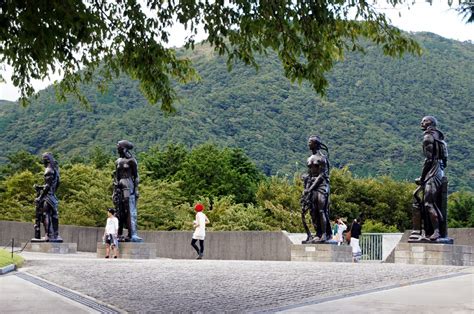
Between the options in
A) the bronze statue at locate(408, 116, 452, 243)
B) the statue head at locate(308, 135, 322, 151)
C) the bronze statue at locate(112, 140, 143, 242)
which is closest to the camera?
the bronze statue at locate(408, 116, 452, 243)

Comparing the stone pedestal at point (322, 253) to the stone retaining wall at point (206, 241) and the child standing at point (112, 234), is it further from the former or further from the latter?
the child standing at point (112, 234)

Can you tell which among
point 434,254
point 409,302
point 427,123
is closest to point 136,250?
point 434,254

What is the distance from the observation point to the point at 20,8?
10.3m

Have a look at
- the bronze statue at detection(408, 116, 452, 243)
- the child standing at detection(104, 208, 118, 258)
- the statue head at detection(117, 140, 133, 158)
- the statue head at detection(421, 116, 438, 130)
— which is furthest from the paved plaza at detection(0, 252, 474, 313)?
the statue head at detection(117, 140, 133, 158)

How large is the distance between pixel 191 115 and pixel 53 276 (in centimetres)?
9058

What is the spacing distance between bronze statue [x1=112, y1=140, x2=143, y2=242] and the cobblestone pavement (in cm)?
618

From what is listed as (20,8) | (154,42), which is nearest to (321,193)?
(154,42)

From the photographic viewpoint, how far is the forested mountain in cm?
9819

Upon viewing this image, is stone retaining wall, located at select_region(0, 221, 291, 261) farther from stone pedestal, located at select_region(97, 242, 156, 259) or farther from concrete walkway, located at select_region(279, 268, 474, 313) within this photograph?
concrete walkway, located at select_region(279, 268, 474, 313)

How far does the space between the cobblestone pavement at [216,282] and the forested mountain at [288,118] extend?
244ft

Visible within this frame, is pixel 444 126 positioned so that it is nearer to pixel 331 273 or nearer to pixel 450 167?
pixel 450 167

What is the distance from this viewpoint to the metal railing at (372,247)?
99.2 feet

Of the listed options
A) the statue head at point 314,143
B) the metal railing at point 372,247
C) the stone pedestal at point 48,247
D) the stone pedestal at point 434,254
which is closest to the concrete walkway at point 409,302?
the stone pedestal at point 434,254

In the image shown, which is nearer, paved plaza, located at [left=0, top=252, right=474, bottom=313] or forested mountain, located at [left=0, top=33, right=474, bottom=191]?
paved plaza, located at [left=0, top=252, right=474, bottom=313]
